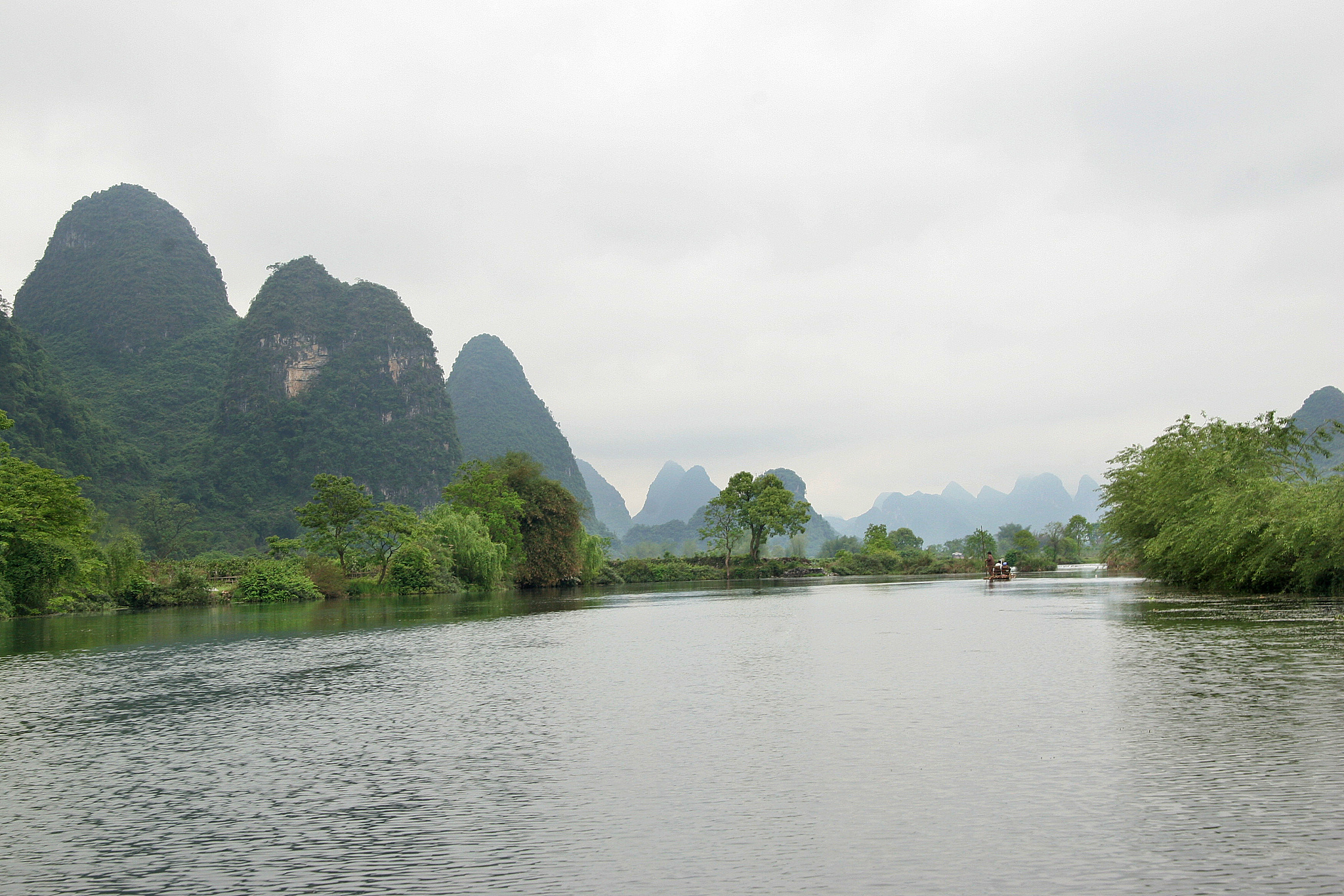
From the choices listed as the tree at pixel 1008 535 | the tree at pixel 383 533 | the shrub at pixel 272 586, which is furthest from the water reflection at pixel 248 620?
the tree at pixel 1008 535

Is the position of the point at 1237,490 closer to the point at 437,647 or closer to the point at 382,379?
the point at 437,647

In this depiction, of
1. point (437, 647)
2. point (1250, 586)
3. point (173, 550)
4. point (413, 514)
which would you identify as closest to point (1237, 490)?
point (1250, 586)

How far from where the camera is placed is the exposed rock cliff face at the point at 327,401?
149000 mm

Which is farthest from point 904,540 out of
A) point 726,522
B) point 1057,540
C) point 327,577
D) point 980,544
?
point 327,577

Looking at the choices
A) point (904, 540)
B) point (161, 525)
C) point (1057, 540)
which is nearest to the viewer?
point (161, 525)

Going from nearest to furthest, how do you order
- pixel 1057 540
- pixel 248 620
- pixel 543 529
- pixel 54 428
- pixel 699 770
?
pixel 699 770 < pixel 248 620 < pixel 543 529 < pixel 54 428 < pixel 1057 540

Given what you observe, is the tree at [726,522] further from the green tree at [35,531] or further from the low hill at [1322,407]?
the low hill at [1322,407]

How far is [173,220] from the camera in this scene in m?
185

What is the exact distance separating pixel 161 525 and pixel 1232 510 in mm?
105102

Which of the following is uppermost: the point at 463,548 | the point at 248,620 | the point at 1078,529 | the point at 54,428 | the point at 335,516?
the point at 54,428

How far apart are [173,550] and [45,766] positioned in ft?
334

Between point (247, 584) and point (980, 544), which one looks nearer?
point (247, 584)

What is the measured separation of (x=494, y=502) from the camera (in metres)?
69.6

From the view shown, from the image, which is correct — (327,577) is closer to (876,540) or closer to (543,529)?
(543,529)
